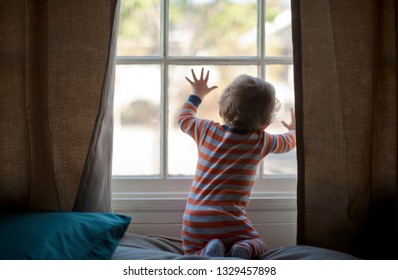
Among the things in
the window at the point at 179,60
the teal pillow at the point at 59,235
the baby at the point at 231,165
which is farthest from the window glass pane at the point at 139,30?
the teal pillow at the point at 59,235

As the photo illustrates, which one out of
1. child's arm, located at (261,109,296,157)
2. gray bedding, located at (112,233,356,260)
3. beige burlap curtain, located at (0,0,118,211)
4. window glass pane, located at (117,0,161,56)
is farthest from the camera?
window glass pane, located at (117,0,161,56)

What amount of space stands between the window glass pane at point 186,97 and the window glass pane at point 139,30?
0.13 meters

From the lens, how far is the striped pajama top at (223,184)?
63.6 inches

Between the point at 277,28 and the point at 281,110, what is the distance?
0.32m

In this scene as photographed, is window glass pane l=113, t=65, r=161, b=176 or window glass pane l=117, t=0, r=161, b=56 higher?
window glass pane l=117, t=0, r=161, b=56

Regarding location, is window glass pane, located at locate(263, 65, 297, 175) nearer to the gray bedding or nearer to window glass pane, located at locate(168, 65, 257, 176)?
window glass pane, located at locate(168, 65, 257, 176)

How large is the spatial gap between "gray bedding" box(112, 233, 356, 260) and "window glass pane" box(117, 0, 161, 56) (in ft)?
2.34

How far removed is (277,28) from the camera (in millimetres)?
1925

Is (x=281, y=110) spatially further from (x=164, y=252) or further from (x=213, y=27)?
(x=164, y=252)

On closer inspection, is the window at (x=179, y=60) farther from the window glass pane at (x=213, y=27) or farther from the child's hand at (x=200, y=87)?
the child's hand at (x=200, y=87)

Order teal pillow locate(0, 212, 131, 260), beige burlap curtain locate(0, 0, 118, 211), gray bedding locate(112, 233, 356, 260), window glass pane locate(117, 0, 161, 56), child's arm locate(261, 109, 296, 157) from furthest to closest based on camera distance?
window glass pane locate(117, 0, 161, 56)
child's arm locate(261, 109, 296, 157)
beige burlap curtain locate(0, 0, 118, 211)
gray bedding locate(112, 233, 356, 260)
teal pillow locate(0, 212, 131, 260)

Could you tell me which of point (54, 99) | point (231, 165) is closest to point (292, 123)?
point (231, 165)

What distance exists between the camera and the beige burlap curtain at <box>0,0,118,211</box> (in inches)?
63.1

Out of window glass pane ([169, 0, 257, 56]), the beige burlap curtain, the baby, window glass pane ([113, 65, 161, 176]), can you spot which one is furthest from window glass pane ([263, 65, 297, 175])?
the beige burlap curtain
